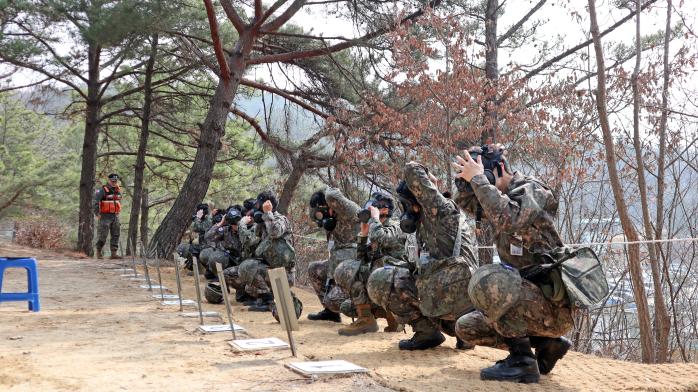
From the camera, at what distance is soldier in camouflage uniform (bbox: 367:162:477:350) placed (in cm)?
536

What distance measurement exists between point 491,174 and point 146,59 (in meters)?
15.4

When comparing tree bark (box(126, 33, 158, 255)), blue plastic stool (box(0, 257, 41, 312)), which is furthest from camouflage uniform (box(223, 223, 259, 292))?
tree bark (box(126, 33, 158, 255))

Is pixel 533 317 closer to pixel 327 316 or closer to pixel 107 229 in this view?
pixel 327 316

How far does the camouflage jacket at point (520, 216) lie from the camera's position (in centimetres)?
433

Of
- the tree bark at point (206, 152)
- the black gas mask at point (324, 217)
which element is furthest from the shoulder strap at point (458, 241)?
the tree bark at point (206, 152)

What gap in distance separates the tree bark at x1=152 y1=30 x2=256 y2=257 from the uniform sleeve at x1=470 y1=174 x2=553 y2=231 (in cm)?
1134

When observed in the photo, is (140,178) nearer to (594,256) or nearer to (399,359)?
(399,359)

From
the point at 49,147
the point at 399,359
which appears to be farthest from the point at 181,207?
the point at 49,147

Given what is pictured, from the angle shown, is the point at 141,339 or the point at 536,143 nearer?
the point at 141,339

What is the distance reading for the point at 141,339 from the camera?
6.01m

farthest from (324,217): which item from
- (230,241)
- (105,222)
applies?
(105,222)

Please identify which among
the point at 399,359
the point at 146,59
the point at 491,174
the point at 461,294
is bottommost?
the point at 399,359

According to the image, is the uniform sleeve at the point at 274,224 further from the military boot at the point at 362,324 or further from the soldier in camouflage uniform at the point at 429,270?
the soldier in camouflage uniform at the point at 429,270

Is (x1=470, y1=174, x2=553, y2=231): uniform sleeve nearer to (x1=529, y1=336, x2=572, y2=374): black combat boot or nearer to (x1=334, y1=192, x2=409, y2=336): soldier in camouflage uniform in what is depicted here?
(x1=529, y1=336, x2=572, y2=374): black combat boot
